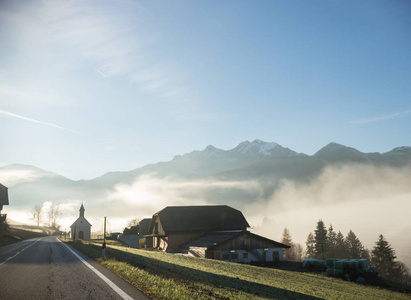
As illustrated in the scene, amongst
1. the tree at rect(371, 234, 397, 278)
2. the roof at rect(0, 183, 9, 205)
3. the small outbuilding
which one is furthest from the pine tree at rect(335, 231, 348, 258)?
the roof at rect(0, 183, 9, 205)

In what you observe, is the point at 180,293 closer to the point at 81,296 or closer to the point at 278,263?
the point at 81,296

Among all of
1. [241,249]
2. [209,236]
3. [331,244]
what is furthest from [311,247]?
[241,249]

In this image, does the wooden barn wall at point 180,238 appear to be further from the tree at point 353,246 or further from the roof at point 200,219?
the tree at point 353,246

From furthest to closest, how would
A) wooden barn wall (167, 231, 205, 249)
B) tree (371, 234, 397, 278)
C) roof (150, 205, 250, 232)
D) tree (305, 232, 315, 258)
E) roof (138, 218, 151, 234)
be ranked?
tree (305, 232, 315, 258) → roof (138, 218, 151, 234) → tree (371, 234, 397, 278) → roof (150, 205, 250, 232) → wooden barn wall (167, 231, 205, 249)

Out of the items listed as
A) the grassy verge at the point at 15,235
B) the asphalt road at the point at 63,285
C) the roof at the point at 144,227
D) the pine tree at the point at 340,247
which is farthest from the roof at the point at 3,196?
the pine tree at the point at 340,247

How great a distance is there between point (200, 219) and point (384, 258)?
208 feet

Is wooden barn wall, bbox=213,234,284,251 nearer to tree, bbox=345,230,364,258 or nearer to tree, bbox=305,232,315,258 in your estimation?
tree, bbox=345,230,364,258

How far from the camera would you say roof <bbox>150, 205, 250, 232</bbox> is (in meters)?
60.8

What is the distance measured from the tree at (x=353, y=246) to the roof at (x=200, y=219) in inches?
2399

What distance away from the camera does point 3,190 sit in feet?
213

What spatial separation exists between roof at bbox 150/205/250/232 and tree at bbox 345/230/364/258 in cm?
6093

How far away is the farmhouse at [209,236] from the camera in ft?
159

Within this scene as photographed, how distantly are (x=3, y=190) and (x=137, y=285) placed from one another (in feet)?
230

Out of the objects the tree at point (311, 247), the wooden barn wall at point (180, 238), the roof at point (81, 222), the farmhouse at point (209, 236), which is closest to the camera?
the farmhouse at point (209, 236)
